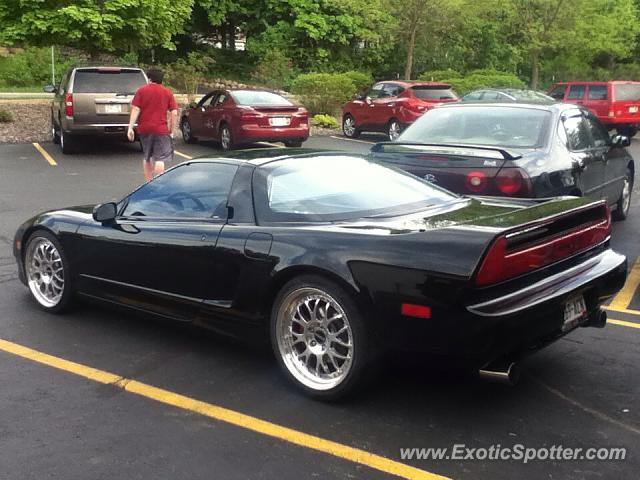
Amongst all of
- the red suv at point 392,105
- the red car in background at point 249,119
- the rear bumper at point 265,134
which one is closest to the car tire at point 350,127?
the red suv at point 392,105

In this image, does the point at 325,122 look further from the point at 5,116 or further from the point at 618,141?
the point at 618,141

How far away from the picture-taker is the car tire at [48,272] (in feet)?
17.9

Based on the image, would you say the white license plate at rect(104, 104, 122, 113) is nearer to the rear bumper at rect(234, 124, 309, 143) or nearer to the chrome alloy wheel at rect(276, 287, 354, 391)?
the rear bumper at rect(234, 124, 309, 143)

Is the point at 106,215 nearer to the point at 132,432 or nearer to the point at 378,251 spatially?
the point at 132,432

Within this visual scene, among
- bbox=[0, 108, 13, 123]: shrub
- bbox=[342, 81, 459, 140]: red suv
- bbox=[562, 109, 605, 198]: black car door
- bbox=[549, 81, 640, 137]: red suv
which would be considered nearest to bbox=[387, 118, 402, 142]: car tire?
bbox=[342, 81, 459, 140]: red suv

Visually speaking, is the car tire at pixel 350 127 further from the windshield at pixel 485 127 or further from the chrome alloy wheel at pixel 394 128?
the windshield at pixel 485 127

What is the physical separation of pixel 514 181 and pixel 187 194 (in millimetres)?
2871

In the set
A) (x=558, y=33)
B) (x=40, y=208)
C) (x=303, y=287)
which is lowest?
(x=40, y=208)

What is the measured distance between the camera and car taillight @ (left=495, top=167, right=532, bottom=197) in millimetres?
6301

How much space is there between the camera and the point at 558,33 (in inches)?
1253

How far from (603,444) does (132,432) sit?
2.27m

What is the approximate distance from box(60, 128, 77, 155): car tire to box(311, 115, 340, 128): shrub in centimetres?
872

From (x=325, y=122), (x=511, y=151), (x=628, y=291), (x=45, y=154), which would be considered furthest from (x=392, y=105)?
(x=628, y=291)

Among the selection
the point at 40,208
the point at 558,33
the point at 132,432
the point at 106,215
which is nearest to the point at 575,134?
the point at 106,215
